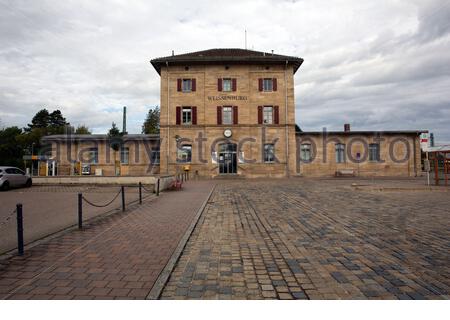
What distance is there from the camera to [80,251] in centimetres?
510

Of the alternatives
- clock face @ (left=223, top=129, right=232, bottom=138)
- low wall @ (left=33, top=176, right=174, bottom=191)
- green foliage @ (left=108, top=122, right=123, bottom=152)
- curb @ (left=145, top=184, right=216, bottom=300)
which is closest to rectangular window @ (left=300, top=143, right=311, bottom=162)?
clock face @ (left=223, top=129, right=232, bottom=138)

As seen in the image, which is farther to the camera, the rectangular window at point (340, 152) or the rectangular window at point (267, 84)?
the rectangular window at point (340, 152)

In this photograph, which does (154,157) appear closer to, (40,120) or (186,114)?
(186,114)

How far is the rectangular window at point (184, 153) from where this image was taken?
3006 cm

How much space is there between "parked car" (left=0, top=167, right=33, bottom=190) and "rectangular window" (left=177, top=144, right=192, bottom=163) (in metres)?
13.4

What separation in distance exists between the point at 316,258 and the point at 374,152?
99.2 ft

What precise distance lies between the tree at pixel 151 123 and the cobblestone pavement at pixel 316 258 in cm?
6224

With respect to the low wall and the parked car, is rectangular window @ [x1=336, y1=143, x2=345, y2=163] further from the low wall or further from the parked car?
the parked car

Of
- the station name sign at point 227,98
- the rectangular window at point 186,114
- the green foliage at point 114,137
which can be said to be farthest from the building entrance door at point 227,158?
the green foliage at point 114,137

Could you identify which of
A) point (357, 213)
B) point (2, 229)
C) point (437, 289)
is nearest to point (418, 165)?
point (357, 213)

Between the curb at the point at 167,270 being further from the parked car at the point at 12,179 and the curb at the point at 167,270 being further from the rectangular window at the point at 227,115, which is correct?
the rectangular window at the point at 227,115

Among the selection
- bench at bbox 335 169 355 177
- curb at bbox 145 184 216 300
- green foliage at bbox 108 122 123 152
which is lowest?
curb at bbox 145 184 216 300

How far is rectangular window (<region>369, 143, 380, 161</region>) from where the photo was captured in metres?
31.0
